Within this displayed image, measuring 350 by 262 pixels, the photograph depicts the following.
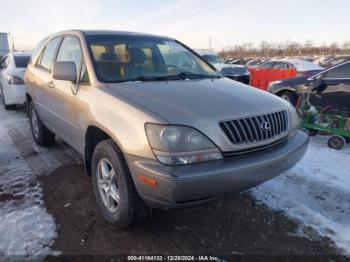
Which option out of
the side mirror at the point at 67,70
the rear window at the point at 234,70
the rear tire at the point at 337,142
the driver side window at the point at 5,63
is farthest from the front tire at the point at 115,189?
the rear window at the point at 234,70

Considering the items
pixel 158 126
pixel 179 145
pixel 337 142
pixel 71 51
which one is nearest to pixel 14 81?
pixel 71 51

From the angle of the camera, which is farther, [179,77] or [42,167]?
[42,167]

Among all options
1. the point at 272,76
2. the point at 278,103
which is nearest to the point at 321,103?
the point at 278,103

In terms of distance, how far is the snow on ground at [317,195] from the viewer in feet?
9.67

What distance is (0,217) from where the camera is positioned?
9.87 ft

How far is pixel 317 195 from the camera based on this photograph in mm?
3496

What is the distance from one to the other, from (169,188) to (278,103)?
1.47m

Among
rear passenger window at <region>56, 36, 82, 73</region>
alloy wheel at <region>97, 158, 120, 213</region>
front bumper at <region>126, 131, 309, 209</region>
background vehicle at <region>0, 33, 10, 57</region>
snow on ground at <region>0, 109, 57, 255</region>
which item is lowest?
snow on ground at <region>0, 109, 57, 255</region>

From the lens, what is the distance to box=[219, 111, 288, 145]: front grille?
2.39m

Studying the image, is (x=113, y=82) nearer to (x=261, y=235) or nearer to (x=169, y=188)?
(x=169, y=188)

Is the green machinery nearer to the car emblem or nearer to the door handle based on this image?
the car emblem

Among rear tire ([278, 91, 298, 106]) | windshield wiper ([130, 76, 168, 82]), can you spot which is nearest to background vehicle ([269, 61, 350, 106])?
rear tire ([278, 91, 298, 106])

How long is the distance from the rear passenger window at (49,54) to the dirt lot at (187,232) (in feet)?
6.13

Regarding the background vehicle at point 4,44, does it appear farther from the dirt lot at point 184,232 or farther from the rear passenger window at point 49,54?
the dirt lot at point 184,232
